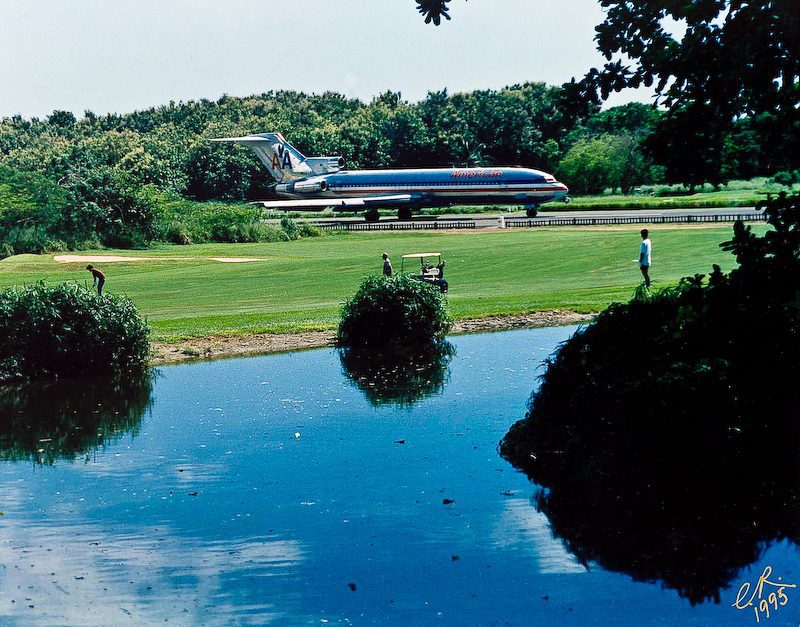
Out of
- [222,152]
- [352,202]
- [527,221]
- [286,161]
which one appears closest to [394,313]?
[527,221]

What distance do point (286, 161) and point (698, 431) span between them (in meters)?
86.6

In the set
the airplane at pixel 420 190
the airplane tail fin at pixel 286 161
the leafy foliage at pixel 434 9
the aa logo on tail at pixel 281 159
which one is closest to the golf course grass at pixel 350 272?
the airplane at pixel 420 190

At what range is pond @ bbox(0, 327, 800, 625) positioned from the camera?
11820 millimetres

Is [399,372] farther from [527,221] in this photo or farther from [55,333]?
[527,221]

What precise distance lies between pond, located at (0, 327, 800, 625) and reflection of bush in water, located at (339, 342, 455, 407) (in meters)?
0.16

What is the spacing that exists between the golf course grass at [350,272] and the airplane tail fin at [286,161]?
85.1ft

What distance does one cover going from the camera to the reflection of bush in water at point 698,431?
1377 centimetres

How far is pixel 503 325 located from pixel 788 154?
15.5 m

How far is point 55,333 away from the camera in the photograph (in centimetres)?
2555

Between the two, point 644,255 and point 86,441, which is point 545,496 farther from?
point 644,255

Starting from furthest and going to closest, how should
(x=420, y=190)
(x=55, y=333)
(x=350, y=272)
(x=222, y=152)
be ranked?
(x=222, y=152) → (x=420, y=190) → (x=350, y=272) → (x=55, y=333)

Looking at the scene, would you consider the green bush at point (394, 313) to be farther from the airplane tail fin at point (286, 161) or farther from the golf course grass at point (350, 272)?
the airplane tail fin at point (286, 161)

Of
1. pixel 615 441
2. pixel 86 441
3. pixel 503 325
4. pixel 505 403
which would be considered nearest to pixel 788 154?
pixel 615 441

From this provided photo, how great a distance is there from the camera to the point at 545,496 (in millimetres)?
15508
